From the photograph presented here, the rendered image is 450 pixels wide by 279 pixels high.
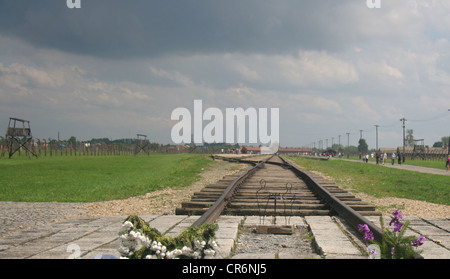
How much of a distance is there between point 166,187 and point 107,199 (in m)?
3.11

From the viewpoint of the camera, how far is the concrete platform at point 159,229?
4.52 m

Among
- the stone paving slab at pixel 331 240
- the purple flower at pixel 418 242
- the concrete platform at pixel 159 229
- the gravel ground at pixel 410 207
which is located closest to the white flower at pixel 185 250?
the concrete platform at pixel 159 229

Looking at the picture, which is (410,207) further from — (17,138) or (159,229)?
(17,138)

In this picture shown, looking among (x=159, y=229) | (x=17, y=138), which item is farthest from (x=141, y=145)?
(x=159, y=229)

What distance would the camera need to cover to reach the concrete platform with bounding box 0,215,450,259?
14.8 feet

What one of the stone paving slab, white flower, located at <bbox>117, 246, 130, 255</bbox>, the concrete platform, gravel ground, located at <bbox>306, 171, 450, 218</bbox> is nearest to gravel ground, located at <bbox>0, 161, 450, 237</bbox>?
gravel ground, located at <bbox>306, 171, 450, 218</bbox>

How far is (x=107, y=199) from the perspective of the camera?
34.9 ft

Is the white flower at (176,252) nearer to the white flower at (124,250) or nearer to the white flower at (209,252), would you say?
the white flower at (209,252)

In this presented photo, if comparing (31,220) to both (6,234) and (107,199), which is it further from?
(107,199)

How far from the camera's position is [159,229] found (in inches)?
234

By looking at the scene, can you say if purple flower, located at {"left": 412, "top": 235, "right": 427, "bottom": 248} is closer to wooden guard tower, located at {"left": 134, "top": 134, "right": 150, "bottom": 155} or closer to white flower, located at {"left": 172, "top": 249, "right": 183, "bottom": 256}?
white flower, located at {"left": 172, "top": 249, "right": 183, "bottom": 256}
